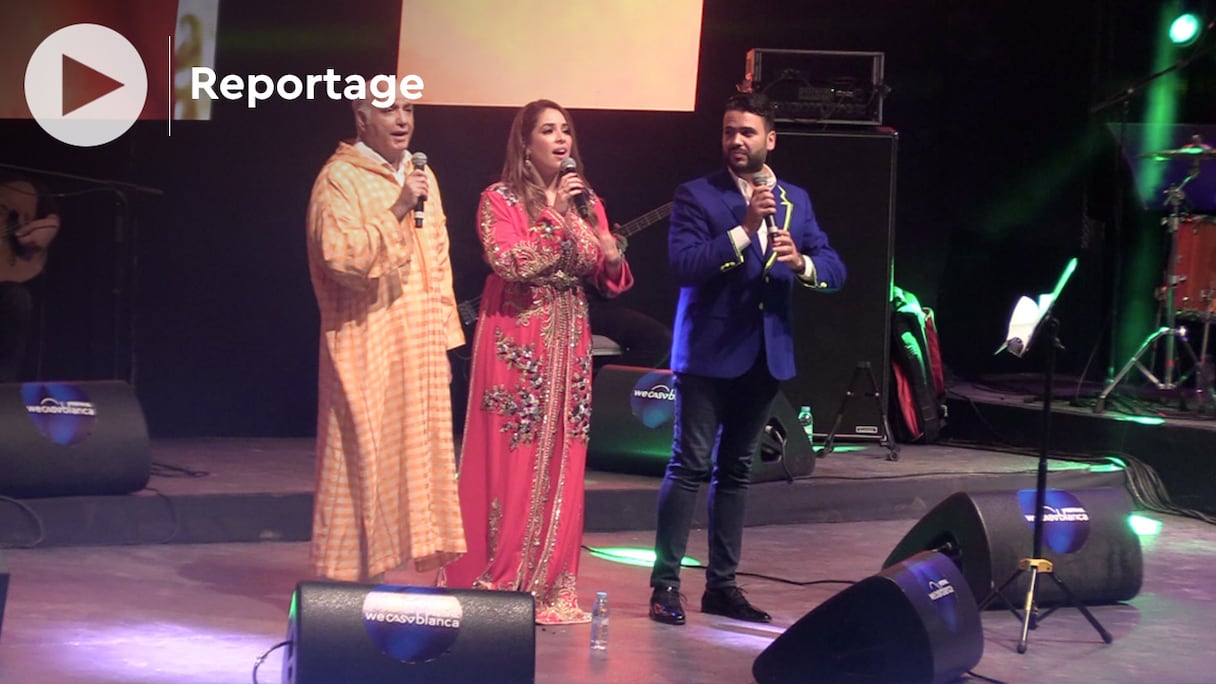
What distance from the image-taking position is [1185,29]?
9.04 m

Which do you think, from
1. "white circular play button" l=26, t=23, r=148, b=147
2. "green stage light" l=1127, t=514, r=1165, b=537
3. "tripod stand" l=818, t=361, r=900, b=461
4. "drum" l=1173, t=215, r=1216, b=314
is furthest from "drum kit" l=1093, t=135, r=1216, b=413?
"white circular play button" l=26, t=23, r=148, b=147

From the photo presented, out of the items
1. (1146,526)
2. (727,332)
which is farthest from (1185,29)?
(727,332)

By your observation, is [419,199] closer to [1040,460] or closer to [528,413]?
[528,413]

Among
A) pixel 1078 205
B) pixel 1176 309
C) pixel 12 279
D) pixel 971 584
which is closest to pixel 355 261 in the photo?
pixel 971 584

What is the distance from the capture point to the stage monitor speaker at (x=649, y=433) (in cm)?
661

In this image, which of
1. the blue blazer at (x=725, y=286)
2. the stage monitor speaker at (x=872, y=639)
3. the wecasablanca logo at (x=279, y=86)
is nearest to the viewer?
the stage monitor speaker at (x=872, y=639)

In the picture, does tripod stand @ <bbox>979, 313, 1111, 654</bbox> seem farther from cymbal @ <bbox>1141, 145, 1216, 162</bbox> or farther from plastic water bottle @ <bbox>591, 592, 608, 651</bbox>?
cymbal @ <bbox>1141, 145, 1216, 162</bbox>

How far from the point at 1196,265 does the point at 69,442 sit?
5.50 m

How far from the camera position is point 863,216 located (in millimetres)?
7676

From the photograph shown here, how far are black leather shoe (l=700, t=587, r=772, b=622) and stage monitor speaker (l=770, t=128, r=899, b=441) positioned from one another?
2.90m

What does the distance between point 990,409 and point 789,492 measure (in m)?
2.02

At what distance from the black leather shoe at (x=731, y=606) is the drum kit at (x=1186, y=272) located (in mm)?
3654

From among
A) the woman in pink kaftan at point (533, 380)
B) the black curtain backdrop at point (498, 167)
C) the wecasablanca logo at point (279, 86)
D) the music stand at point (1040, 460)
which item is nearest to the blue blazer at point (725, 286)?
the woman in pink kaftan at point (533, 380)

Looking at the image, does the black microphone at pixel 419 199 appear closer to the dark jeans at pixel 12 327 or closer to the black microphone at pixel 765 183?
the black microphone at pixel 765 183
